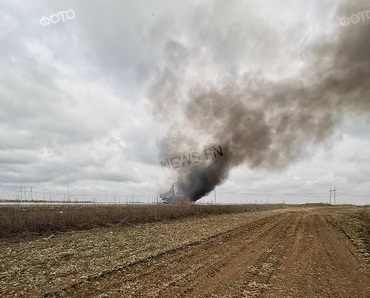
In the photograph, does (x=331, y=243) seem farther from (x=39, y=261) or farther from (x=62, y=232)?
(x=62, y=232)

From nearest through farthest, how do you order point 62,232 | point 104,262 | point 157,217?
1. point 104,262
2. point 62,232
3. point 157,217

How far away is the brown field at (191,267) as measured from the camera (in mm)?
11961

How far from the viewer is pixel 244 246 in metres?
20.7

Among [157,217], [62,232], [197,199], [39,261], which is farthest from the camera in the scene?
[197,199]

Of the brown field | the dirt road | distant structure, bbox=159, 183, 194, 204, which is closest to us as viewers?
the dirt road

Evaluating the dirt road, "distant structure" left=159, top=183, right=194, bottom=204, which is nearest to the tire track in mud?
the dirt road

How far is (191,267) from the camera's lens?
15.0m

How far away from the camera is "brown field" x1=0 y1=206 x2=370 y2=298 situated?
1196cm

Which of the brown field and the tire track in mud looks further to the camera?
the brown field

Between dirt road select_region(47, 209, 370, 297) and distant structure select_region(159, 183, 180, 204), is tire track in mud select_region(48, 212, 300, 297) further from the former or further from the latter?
distant structure select_region(159, 183, 180, 204)

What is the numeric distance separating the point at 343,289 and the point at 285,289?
200 centimetres

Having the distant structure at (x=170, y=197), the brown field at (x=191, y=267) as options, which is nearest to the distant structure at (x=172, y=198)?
the distant structure at (x=170, y=197)

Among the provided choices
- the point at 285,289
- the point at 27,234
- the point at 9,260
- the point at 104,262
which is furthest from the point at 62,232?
the point at 285,289

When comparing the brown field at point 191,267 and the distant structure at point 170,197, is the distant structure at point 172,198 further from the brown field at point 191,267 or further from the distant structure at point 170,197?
the brown field at point 191,267
